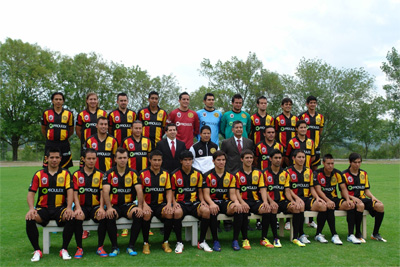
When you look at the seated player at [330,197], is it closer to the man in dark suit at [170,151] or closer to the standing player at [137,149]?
the man in dark suit at [170,151]

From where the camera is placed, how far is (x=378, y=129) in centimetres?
3778

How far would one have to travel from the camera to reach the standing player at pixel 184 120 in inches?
277

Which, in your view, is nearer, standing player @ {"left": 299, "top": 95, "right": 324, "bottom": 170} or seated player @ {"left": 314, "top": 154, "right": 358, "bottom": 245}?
seated player @ {"left": 314, "top": 154, "right": 358, "bottom": 245}

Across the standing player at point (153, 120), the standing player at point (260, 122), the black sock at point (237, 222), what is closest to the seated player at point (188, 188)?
the black sock at point (237, 222)

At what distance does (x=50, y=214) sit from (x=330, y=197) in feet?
15.4

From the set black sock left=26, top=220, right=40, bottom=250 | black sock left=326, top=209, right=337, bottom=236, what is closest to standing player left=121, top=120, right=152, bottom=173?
black sock left=26, top=220, right=40, bottom=250

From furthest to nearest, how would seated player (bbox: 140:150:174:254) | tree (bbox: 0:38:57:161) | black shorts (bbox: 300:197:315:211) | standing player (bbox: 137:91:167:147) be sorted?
tree (bbox: 0:38:57:161), standing player (bbox: 137:91:167:147), black shorts (bbox: 300:197:315:211), seated player (bbox: 140:150:174:254)

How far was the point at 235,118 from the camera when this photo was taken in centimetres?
734

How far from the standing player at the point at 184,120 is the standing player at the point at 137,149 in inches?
35.5

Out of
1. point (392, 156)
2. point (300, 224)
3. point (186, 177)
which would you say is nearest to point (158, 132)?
point (186, 177)

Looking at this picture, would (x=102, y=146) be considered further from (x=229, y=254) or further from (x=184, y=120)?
(x=229, y=254)

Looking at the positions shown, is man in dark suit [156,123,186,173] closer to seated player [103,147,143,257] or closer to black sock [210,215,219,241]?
seated player [103,147,143,257]

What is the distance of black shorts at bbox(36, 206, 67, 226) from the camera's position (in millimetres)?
4969

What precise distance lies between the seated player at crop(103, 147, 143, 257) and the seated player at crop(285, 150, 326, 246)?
256 cm
